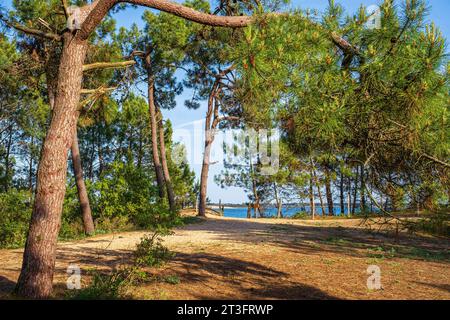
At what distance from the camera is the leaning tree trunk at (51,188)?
4137 mm

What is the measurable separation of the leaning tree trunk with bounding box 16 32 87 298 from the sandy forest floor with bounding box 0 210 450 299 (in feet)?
1.46

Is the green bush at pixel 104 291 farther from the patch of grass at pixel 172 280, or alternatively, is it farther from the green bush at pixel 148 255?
the green bush at pixel 148 255

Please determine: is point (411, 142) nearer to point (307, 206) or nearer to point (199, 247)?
point (199, 247)

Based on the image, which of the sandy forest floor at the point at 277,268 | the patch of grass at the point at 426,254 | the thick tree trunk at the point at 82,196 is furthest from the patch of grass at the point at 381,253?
the thick tree trunk at the point at 82,196

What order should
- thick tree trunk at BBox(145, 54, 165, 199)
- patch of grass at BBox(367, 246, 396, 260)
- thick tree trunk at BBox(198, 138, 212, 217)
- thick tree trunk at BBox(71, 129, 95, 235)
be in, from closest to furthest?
patch of grass at BBox(367, 246, 396, 260), thick tree trunk at BBox(71, 129, 95, 235), thick tree trunk at BBox(145, 54, 165, 199), thick tree trunk at BBox(198, 138, 212, 217)

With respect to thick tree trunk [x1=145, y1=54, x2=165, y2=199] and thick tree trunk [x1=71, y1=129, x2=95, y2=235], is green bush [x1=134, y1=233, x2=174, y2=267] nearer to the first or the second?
thick tree trunk [x1=71, y1=129, x2=95, y2=235]

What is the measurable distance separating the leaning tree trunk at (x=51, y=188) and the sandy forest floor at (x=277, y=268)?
0.45 meters

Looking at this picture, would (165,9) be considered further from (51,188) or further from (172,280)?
(172,280)

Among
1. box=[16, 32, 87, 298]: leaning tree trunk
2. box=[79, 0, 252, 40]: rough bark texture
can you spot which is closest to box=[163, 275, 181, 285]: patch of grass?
box=[16, 32, 87, 298]: leaning tree trunk

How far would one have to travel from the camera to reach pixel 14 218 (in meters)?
11.6

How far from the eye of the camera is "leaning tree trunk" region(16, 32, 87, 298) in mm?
4137
